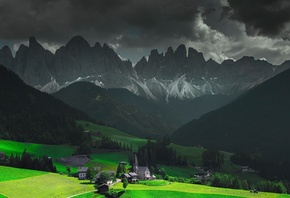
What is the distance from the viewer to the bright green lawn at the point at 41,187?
399 ft

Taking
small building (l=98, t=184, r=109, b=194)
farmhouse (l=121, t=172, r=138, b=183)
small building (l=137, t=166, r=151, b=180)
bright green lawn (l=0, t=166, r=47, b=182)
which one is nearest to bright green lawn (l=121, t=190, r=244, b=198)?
small building (l=98, t=184, r=109, b=194)

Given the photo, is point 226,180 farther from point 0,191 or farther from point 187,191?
point 0,191

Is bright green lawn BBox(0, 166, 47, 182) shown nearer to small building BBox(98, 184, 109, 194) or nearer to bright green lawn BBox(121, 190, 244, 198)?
small building BBox(98, 184, 109, 194)

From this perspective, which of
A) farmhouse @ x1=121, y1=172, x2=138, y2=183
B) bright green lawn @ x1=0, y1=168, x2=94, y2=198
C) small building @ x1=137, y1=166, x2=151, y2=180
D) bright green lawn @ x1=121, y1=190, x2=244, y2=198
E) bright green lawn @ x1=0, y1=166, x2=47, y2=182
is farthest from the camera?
small building @ x1=137, y1=166, x2=151, y2=180

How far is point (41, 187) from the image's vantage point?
134m

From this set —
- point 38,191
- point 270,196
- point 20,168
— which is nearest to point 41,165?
point 20,168

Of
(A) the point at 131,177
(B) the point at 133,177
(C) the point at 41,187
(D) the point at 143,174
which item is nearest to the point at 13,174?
(C) the point at 41,187

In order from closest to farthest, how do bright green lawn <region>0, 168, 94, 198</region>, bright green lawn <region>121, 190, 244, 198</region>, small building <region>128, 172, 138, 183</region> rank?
bright green lawn <region>0, 168, 94, 198</region> < bright green lawn <region>121, 190, 244, 198</region> < small building <region>128, 172, 138, 183</region>

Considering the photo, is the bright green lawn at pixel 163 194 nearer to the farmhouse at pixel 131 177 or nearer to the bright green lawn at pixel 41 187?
the bright green lawn at pixel 41 187

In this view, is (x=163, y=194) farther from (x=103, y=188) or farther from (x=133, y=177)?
(x=133, y=177)

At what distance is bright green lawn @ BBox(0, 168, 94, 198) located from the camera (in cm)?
12151

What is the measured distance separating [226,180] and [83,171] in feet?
221

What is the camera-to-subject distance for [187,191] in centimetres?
13788

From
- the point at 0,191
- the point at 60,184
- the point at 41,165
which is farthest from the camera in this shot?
the point at 41,165
